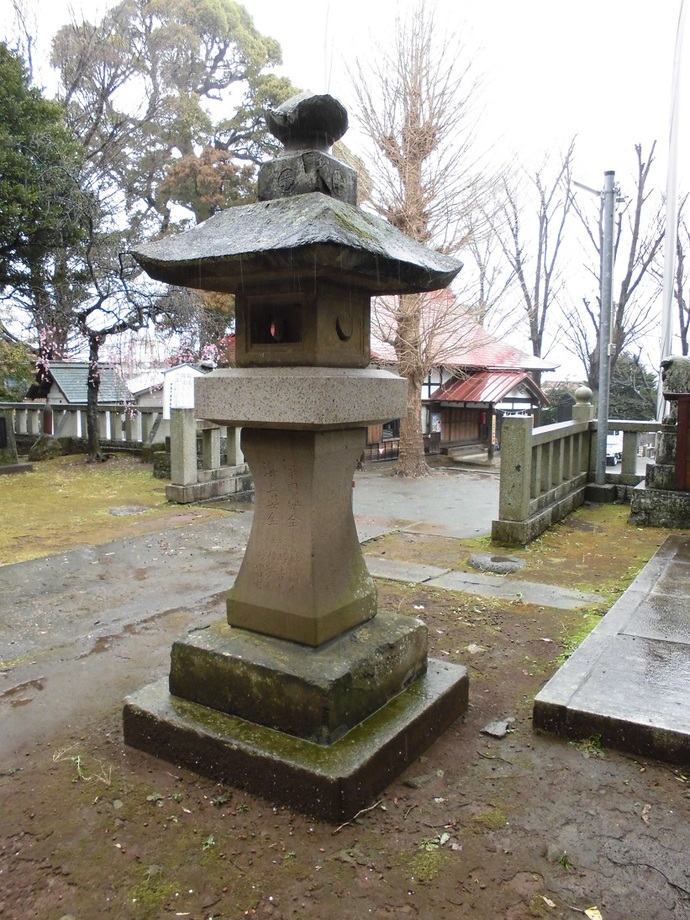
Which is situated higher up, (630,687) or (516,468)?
(516,468)

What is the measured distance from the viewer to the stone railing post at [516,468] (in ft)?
23.5

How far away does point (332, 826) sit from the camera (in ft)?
8.32

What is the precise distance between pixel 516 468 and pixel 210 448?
4803 mm

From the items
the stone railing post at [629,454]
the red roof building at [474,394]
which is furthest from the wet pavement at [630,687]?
the red roof building at [474,394]

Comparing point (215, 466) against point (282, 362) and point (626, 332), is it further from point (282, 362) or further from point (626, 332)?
point (626, 332)

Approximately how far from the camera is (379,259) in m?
2.83

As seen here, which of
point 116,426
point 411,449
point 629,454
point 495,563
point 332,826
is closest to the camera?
point 332,826

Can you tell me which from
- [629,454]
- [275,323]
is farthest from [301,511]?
[629,454]

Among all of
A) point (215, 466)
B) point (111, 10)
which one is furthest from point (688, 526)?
point (111, 10)

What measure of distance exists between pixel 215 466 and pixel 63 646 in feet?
18.9

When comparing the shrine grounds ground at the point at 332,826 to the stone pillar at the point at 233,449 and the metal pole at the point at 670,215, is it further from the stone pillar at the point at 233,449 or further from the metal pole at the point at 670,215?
the metal pole at the point at 670,215

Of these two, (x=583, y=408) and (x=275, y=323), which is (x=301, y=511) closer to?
(x=275, y=323)

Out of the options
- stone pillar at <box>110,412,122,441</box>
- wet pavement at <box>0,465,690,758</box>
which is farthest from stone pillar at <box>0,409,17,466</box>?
wet pavement at <box>0,465,690,758</box>

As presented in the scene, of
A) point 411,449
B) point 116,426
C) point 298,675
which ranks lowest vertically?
point 298,675
